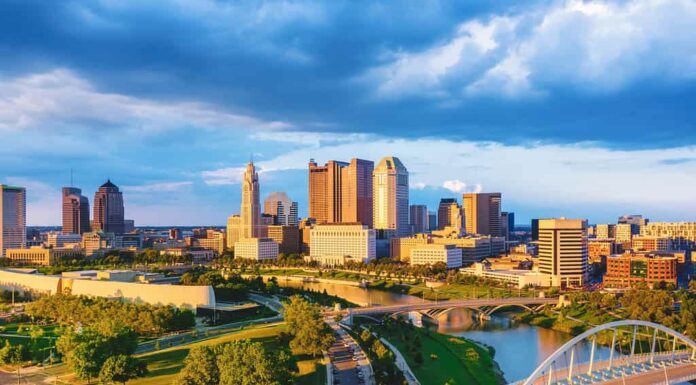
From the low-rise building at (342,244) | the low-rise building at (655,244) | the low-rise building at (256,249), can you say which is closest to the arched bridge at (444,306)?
the low-rise building at (655,244)

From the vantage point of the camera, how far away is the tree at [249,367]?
98.6ft

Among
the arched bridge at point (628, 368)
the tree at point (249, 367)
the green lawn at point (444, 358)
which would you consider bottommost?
the green lawn at point (444, 358)

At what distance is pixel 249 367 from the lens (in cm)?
3069

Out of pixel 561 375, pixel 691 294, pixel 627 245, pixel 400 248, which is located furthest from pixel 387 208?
pixel 561 375

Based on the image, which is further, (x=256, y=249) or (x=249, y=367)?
(x=256, y=249)

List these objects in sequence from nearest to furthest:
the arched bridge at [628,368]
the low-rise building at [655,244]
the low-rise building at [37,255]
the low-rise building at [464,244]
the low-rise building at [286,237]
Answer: the arched bridge at [628,368], the low-rise building at [655,244], the low-rise building at [464,244], the low-rise building at [37,255], the low-rise building at [286,237]

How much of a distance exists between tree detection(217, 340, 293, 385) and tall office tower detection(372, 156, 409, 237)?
15548 cm

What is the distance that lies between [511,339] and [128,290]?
37.5m

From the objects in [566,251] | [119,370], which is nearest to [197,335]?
[119,370]

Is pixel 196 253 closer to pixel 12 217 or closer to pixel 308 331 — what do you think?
pixel 12 217

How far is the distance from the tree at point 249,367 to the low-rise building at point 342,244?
111 m

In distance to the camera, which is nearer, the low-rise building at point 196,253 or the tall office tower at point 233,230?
the low-rise building at point 196,253

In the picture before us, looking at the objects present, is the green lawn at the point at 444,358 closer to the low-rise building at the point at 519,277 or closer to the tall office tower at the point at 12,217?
the low-rise building at the point at 519,277

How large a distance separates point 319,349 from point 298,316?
3803 mm
